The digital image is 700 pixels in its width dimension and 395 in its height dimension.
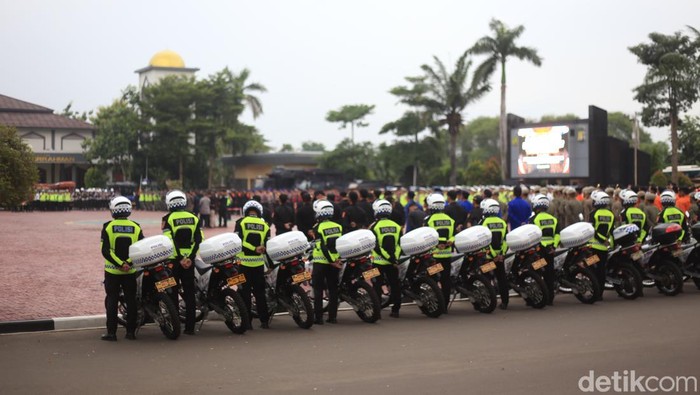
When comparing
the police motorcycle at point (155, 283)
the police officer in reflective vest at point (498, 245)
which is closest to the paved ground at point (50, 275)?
the police motorcycle at point (155, 283)

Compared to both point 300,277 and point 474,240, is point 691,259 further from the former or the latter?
point 300,277

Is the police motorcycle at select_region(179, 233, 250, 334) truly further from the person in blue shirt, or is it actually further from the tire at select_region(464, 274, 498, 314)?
the person in blue shirt

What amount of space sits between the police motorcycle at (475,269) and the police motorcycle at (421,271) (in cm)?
57

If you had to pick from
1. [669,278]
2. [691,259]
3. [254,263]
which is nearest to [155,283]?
[254,263]

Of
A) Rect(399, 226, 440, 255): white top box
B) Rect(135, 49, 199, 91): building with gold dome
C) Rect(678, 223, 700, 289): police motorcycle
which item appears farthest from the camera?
Rect(135, 49, 199, 91): building with gold dome

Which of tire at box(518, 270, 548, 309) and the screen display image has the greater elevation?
the screen display image

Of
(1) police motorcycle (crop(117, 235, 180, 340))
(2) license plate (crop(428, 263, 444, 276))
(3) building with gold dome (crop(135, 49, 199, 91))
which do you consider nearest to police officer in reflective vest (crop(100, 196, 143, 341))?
(1) police motorcycle (crop(117, 235, 180, 340))

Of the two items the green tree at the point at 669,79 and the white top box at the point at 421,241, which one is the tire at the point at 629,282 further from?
the green tree at the point at 669,79

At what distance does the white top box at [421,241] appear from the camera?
1310 centimetres

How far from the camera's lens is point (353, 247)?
41.1 feet

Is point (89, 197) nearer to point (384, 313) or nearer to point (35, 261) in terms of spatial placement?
point (35, 261)

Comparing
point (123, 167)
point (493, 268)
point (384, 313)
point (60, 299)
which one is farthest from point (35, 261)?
point (123, 167)

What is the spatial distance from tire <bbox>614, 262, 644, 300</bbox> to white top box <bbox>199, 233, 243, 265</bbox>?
6.59m

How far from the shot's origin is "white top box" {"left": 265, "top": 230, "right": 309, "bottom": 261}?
12188 millimetres
